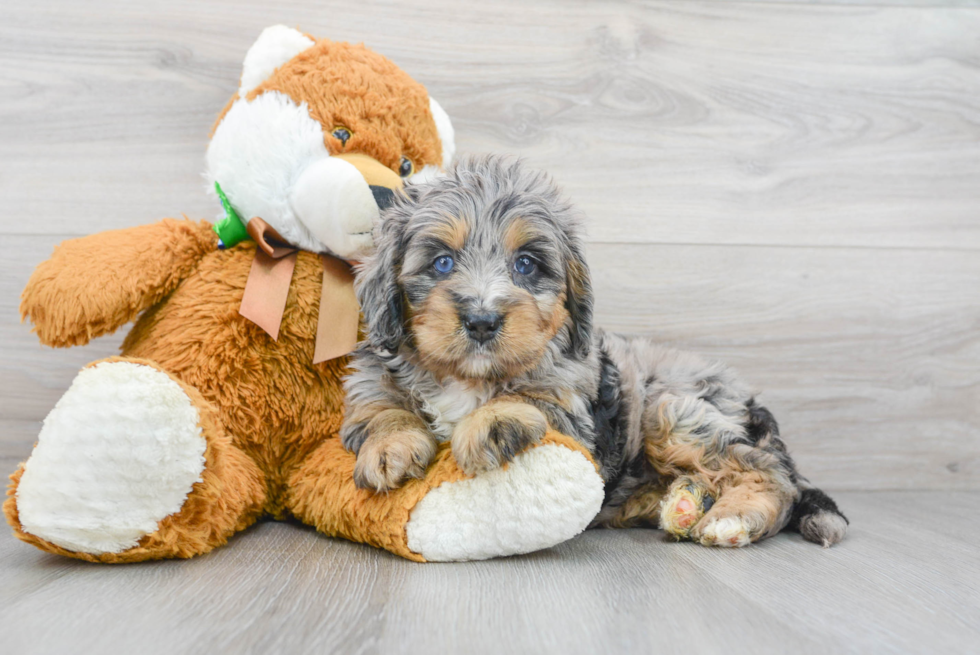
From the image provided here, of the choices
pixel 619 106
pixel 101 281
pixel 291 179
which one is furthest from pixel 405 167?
pixel 619 106

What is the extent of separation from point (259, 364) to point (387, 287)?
45 cm

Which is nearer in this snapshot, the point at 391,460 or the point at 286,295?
the point at 391,460

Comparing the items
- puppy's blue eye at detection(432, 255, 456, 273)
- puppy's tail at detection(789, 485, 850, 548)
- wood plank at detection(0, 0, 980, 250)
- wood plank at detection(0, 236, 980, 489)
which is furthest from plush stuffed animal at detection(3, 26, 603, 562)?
wood plank at detection(0, 236, 980, 489)

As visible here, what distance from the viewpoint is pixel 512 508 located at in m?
1.60

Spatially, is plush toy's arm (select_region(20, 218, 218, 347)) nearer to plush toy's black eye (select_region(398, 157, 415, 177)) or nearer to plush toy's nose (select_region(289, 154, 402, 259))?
plush toy's nose (select_region(289, 154, 402, 259))

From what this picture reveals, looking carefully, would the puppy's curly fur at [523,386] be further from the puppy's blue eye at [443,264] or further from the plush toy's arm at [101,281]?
the plush toy's arm at [101,281]

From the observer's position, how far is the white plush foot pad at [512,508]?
5.24 feet

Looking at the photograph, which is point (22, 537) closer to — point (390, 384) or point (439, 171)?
point (390, 384)

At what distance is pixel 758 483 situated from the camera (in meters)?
1.97

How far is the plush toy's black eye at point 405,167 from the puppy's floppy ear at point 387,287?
26 centimetres

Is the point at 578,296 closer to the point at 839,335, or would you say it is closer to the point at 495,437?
the point at 495,437

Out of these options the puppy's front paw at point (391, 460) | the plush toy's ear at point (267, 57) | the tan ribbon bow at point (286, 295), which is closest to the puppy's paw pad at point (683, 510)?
the puppy's front paw at point (391, 460)

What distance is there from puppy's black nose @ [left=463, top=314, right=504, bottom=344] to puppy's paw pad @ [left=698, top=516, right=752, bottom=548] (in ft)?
2.69

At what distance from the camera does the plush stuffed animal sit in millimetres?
1539
